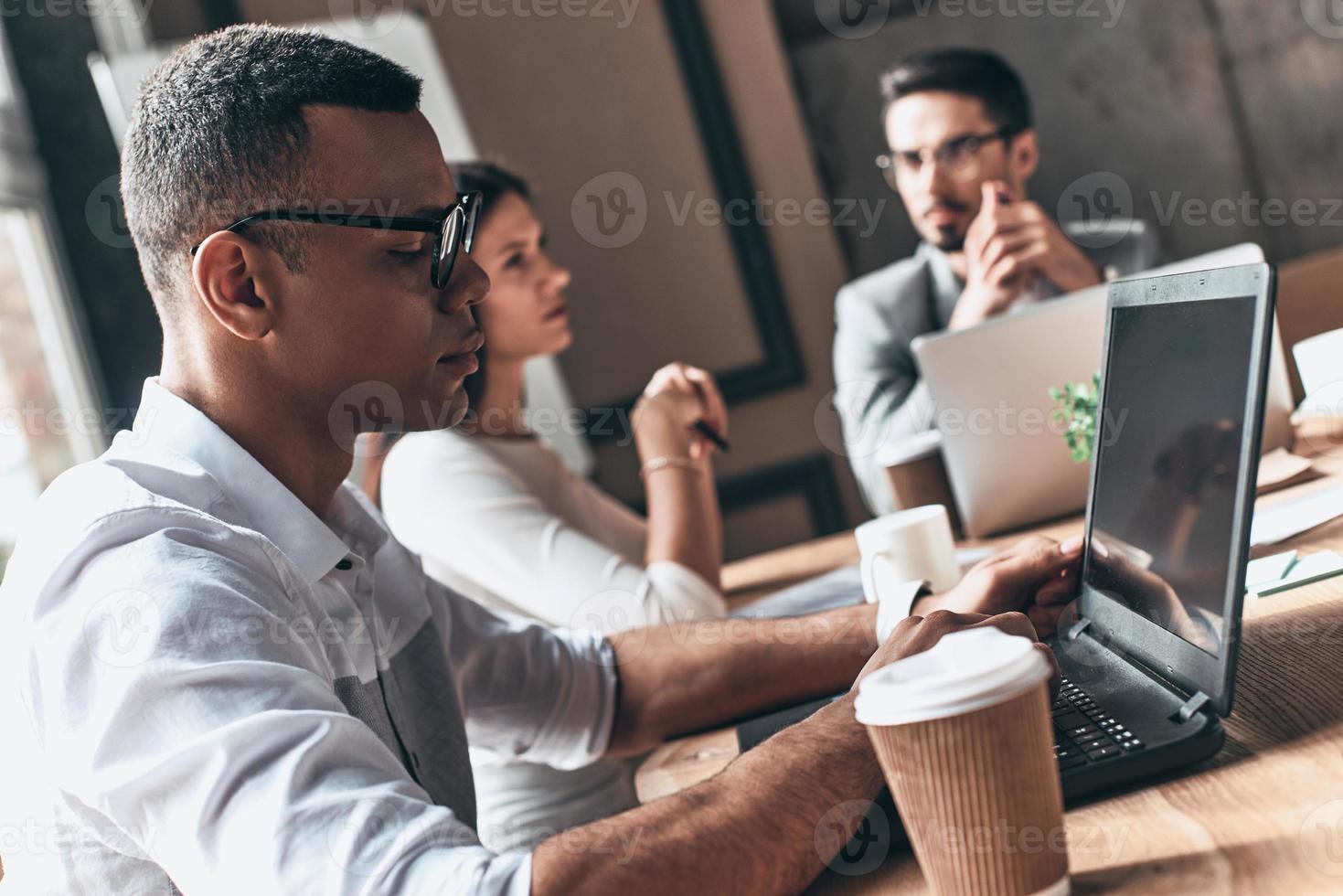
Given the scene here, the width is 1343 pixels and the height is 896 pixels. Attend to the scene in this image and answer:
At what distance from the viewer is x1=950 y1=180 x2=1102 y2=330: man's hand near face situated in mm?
1990

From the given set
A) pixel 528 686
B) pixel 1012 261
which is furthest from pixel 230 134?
pixel 1012 261

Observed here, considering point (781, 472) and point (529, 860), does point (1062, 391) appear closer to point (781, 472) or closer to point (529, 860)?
point (529, 860)

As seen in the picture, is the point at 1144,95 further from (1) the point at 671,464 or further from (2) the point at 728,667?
(2) the point at 728,667

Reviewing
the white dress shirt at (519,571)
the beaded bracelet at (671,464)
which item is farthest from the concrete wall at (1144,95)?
the white dress shirt at (519,571)

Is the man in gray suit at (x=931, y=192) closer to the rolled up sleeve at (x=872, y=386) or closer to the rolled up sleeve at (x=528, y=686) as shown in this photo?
the rolled up sleeve at (x=872, y=386)

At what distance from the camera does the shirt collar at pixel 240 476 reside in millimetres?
984

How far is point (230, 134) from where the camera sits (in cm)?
98

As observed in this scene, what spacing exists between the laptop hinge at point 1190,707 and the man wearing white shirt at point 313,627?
13 cm

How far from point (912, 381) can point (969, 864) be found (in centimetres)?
194

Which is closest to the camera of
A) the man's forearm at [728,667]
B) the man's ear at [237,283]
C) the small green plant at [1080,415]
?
the man's ear at [237,283]

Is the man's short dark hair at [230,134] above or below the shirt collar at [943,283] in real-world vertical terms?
above

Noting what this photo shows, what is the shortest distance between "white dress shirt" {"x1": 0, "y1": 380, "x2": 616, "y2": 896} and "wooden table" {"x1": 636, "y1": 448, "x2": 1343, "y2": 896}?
0.29 meters

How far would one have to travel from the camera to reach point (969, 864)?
0.58m

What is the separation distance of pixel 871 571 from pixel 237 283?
717mm
